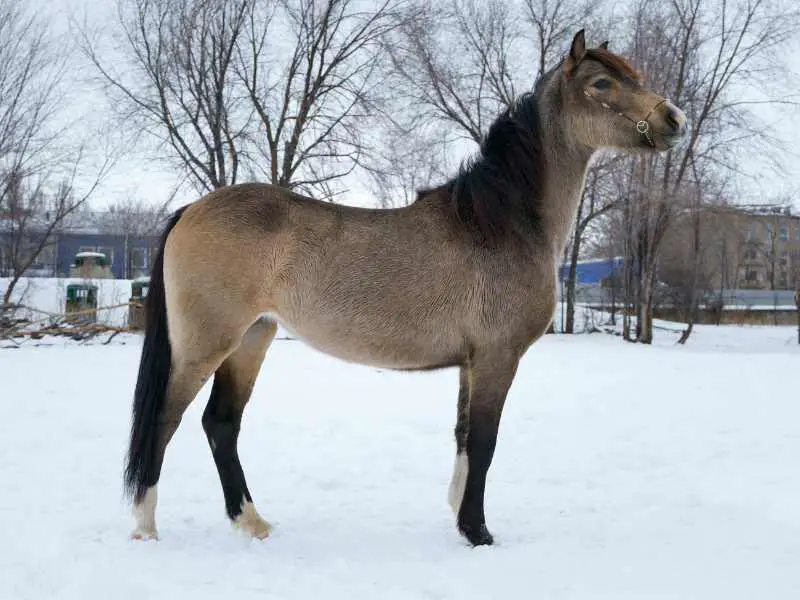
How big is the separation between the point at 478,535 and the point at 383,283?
4.79 feet

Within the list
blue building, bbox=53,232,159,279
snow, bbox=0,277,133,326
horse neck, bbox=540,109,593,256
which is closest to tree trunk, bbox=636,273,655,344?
snow, bbox=0,277,133,326

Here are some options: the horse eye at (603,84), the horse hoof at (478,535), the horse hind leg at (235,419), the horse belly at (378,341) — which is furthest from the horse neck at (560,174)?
the horse hind leg at (235,419)

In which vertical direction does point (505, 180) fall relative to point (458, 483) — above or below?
above

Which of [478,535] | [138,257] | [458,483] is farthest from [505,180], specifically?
[138,257]

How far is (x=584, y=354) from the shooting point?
48.3ft

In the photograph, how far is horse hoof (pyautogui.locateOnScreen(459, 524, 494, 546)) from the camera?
3.50 metres

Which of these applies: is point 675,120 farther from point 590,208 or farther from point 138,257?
point 138,257

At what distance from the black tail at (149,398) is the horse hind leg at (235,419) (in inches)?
14.1

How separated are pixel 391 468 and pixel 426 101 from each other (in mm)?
18603

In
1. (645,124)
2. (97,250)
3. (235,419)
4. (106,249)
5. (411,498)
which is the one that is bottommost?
(411,498)

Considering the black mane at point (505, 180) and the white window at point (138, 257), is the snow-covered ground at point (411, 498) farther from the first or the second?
the white window at point (138, 257)

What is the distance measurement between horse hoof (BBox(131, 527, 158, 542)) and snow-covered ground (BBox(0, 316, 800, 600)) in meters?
0.07

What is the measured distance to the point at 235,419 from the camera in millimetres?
3803

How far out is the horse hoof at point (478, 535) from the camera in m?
3.50
